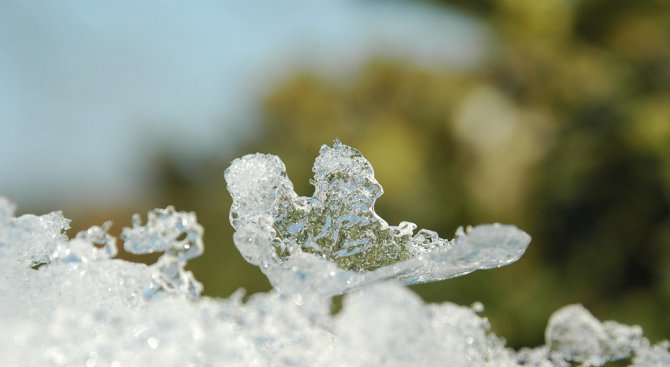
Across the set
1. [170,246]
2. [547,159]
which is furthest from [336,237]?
[547,159]

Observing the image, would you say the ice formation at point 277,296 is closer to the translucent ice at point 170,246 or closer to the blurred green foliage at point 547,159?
the translucent ice at point 170,246

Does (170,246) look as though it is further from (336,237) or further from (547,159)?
(547,159)

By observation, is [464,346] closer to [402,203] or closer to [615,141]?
[615,141]

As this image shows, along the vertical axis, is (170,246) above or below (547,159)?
below

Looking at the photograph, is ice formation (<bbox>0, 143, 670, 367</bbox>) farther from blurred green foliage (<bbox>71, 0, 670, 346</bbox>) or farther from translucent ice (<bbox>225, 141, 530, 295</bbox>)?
blurred green foliage (<bbox>71, 0, 670, 346</bbox>)

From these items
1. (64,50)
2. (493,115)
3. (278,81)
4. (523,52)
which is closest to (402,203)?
(493,115)

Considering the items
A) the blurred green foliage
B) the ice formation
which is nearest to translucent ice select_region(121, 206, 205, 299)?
the ice formation
